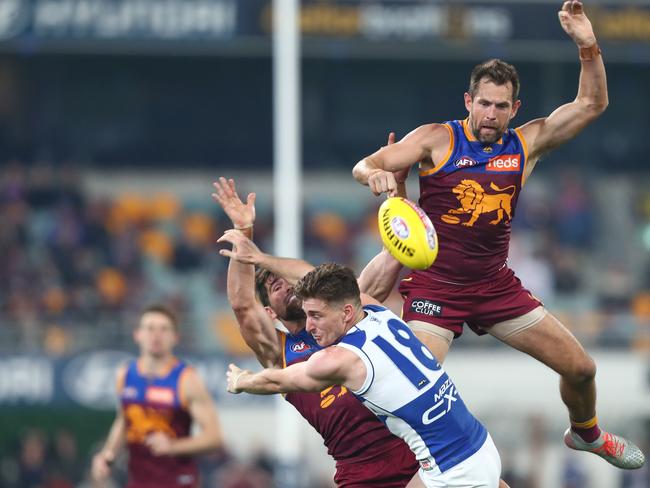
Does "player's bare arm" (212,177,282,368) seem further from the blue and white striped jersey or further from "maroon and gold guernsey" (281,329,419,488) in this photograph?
the blue and white striped jersey

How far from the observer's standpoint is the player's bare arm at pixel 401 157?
24.2 feet

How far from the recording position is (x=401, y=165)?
785 centimetres

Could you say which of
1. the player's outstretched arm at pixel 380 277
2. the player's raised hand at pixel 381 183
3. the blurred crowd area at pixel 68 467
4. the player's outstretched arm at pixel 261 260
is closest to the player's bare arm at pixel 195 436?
the player's outstretched arm at pixel 380 277

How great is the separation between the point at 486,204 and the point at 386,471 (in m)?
1.61

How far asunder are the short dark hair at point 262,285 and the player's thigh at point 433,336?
2.96ft

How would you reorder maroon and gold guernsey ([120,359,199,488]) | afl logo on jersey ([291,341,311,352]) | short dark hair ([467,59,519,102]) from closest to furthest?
short dark hair ([467,59,519,102]) < afl logo on jersey ([291,341,311,352]) < maroon and gold guernsey ([120,359,199,488])

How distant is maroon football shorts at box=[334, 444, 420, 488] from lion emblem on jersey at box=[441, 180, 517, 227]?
1358 mm

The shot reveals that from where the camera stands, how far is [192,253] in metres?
20.9

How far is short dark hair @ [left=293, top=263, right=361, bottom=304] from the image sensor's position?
7.17 metres

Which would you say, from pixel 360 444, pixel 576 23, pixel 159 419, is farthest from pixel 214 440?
pixel 576 23

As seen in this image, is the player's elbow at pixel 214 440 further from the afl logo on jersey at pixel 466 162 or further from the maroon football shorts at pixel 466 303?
the afl logo on jersey at pixel 466 162

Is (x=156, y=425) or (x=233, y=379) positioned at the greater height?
(x=233, y=379)

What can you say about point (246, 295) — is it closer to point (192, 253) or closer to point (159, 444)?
point (159, 444)

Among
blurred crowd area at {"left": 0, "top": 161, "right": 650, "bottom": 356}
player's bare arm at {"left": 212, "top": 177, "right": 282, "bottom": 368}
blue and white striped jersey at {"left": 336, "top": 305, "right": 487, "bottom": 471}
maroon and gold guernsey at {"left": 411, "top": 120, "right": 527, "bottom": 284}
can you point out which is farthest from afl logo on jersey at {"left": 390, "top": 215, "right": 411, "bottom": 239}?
blurred crowd area at {"left": 0, "top": 161, "right": 650, "bottom": 356}
